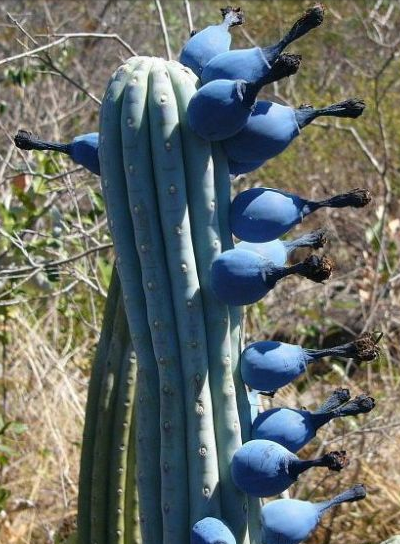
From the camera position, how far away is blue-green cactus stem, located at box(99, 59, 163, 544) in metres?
1.68

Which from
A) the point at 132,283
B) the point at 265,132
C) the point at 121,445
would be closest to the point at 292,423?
the point at 132,283

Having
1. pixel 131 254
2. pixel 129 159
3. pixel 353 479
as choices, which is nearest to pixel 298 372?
pixel 131 254

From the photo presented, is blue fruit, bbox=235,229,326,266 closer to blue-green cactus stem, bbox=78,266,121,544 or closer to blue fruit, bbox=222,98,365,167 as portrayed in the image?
blue fruit, bbox=222,98,365,167

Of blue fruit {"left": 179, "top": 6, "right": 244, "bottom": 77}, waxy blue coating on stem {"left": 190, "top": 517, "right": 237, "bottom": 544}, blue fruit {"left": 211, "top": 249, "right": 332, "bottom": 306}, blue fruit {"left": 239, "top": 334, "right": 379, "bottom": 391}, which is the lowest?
waxy blue coating on stem {"left": 190, "top": 517, "right": 237, "bottom": 544}

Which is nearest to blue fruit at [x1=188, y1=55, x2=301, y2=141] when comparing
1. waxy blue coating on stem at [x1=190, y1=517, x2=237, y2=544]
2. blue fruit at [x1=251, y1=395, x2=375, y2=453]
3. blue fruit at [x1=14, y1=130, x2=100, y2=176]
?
blue fruit at [x1=14, y1=130, x2=100, y2=176]

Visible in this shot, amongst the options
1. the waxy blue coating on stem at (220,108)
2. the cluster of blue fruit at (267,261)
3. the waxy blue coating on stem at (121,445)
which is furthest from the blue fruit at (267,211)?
the waxy blue coating on stem at (121,445)

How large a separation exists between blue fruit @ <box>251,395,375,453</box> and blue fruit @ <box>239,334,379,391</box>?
59mm

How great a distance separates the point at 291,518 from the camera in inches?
66.9

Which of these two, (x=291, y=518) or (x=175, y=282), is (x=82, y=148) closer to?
(x=175, y=282)

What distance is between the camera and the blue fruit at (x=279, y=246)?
5.62 ft

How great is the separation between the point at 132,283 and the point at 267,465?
364 millimetres

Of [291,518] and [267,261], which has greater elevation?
[267,261]

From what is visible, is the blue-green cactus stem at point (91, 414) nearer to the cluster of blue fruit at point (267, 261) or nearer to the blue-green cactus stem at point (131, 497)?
the blue-green cactus stem at point (131, 497)

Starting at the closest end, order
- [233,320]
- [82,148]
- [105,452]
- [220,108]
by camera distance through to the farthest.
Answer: [220,108] → [233,320] → [82,148] → [105,452]
